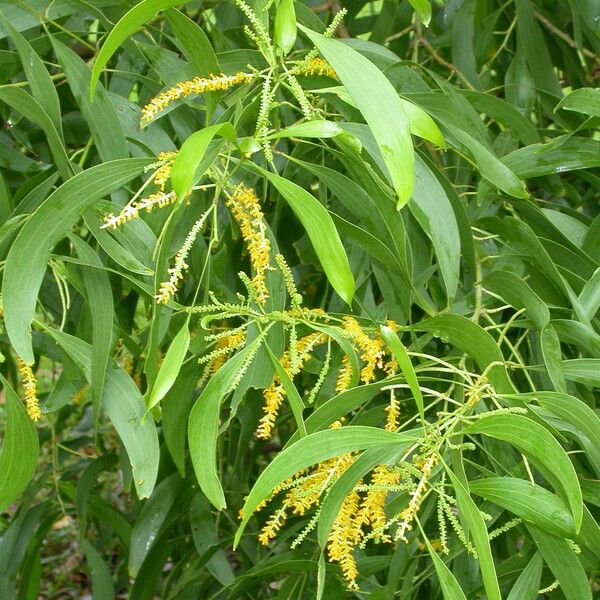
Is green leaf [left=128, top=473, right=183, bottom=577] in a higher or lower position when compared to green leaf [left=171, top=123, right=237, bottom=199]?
lower

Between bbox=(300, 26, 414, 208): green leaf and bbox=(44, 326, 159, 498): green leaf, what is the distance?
35cm

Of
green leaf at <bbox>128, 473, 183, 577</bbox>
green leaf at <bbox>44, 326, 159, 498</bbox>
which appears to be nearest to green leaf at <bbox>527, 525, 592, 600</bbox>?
green leaf at <bbox>44, 326, 159, 498</bbox>

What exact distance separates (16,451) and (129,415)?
4.3 inches

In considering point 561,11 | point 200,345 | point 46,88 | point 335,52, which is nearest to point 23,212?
point 46,88

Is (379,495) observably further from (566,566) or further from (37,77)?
(37,77)

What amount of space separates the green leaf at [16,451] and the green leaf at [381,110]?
15.9 inches

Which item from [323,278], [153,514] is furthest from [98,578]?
[323,278]

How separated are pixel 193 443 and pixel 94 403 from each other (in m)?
0.16

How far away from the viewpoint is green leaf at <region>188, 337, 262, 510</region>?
840mm

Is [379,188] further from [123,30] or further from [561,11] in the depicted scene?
[561,11]

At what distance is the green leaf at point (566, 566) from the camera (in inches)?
39.2

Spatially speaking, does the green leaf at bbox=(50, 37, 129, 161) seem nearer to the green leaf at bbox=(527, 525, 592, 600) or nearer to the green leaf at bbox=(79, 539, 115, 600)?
the green leaf at bbox=(527, 525, 592, 600)

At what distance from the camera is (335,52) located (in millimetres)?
733

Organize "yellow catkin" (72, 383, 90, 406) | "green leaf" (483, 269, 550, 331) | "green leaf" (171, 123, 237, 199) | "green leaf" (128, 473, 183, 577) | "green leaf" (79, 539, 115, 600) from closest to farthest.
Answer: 1. "green leaf" (171, 123, 237, 199)
2. "green leaf" (483, 269, 550, 331)
3. "yellow catkin" (72, 383, 90, 406)
4. "green leaf" (128, 473, 183, 577)
5. "green leaf" (79, 539, 115, 600)
